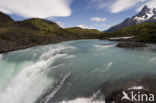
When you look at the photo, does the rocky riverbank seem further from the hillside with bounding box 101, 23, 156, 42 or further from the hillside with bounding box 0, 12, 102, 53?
the hillside with bounding box 101, 23, 156, 42

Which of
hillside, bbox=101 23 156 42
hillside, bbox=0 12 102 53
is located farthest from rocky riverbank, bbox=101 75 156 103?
hillside, bbox=101 23 156 42

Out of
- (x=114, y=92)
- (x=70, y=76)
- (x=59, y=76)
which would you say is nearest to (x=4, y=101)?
(x=59, y=76)

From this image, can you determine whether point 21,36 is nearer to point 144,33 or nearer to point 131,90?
point 131,90

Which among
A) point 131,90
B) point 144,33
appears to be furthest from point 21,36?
point 144,33

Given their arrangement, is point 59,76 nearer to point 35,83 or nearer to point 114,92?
point 35,83

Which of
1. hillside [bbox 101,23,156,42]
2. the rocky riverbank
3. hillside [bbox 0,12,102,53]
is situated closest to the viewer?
the rocky riverbank

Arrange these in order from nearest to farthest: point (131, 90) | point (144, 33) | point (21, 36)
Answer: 1. point (131, 90)
2. point (144, 33)
3. point (21, 36)

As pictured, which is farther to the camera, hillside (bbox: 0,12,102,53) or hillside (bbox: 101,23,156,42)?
hillside (bbox: 101,23,156,42)

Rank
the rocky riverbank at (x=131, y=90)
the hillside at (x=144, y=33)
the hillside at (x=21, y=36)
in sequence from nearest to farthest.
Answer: the rocky riverbank at (x=131, y=90), the hillside at (x=21, y=36), the hillside at (x=144, y=33)

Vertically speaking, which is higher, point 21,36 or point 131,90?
point 21,36

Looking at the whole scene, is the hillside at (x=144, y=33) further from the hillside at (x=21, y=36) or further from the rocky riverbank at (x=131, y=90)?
the hillside at (x=21, y=36)

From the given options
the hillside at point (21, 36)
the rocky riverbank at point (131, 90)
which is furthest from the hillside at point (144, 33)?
the hillside at point (21, 36)

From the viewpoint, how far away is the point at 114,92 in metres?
11.4

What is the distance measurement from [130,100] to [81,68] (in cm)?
1025
